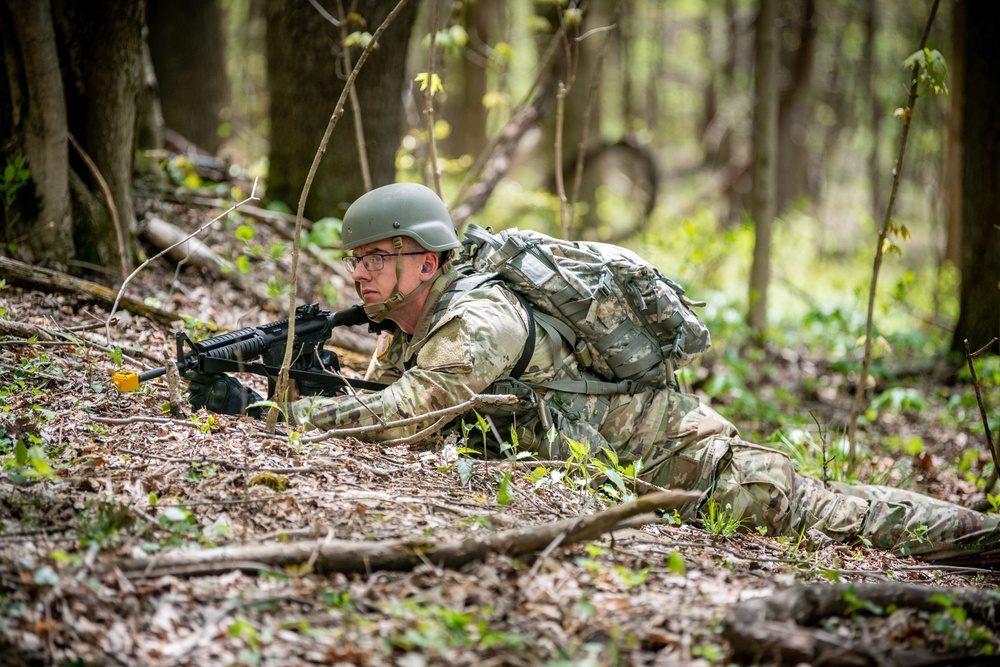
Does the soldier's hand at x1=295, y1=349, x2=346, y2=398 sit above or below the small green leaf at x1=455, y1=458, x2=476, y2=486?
above

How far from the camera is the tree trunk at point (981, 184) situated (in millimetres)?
7520

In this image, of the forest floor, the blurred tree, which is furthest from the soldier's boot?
the blurred tree

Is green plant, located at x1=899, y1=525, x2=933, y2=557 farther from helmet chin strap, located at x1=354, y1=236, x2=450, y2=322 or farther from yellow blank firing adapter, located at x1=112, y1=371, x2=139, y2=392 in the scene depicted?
yellow blank firing adapter, located at x1=112, y1=371, x2=139, y2=392

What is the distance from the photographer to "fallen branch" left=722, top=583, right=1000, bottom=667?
2.15 meters

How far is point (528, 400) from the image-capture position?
374 centimetres

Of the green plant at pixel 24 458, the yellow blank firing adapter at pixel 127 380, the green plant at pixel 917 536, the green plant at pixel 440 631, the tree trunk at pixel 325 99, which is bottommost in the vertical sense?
the green plant at pixel 917 536

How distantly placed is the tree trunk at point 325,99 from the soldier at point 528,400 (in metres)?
2.69

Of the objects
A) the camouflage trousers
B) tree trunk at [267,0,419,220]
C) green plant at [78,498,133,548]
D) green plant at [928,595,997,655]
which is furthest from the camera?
tree trunk at [267,0,419,220]

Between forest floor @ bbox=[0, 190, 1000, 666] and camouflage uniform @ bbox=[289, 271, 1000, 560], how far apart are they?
283 millimetres

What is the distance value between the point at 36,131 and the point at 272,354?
2322mm

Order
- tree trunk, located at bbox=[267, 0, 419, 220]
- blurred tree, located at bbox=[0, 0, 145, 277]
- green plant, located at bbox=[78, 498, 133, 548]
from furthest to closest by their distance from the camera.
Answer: tree trunk, located at bbox=[267, 0, 419, 220], blurred tree, located at bbox=[0, 0, 145, 277], green plant, located at bbox=[78, 498, 133, 548]

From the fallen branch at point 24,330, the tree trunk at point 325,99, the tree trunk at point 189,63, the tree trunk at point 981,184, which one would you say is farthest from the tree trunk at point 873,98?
the fallen branch at point 24,330

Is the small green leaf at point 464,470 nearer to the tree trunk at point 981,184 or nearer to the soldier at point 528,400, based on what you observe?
the soldier at point 528,400

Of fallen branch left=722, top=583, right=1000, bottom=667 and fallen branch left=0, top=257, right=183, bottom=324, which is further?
fallen branch left=0, top=257, right=183, bottom=324
